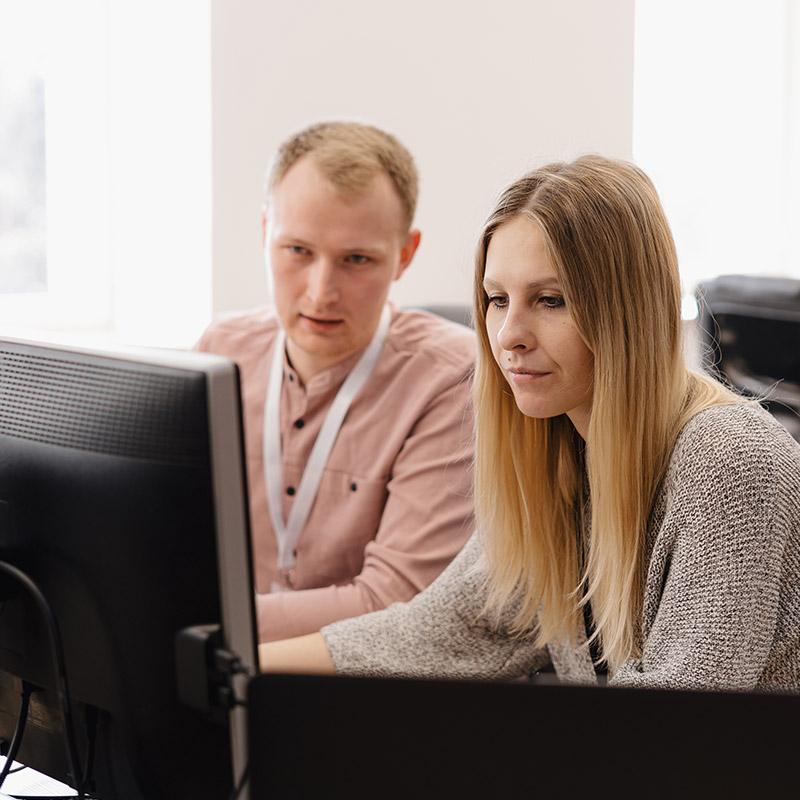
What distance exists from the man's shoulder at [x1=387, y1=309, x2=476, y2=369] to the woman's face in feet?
2.01

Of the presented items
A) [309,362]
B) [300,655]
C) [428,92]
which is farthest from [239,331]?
[428,92]

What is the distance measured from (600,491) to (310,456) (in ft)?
2.37

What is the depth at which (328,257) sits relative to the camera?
70.0 inches

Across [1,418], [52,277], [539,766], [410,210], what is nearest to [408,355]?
[410,210]

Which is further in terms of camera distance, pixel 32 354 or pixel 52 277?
pixel 52 277

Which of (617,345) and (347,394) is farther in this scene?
(347,394)

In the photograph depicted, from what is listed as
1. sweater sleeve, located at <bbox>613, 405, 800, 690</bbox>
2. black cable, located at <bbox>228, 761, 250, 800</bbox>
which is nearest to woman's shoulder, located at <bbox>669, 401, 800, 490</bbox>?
sweater sleeve, located at <bbox>613, 405, 800, 690</bbox>

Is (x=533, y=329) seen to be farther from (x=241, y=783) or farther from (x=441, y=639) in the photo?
(x=241, y=783)

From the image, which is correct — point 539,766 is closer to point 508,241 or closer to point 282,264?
point 508,241

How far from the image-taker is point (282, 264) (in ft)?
5.95

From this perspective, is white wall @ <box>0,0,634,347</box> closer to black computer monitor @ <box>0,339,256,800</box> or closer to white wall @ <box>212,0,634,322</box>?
white wall @ <box>212,0,634,322</box>

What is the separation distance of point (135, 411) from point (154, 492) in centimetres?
6

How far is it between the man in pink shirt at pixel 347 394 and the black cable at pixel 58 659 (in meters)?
0.81

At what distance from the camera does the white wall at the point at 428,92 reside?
282cm
